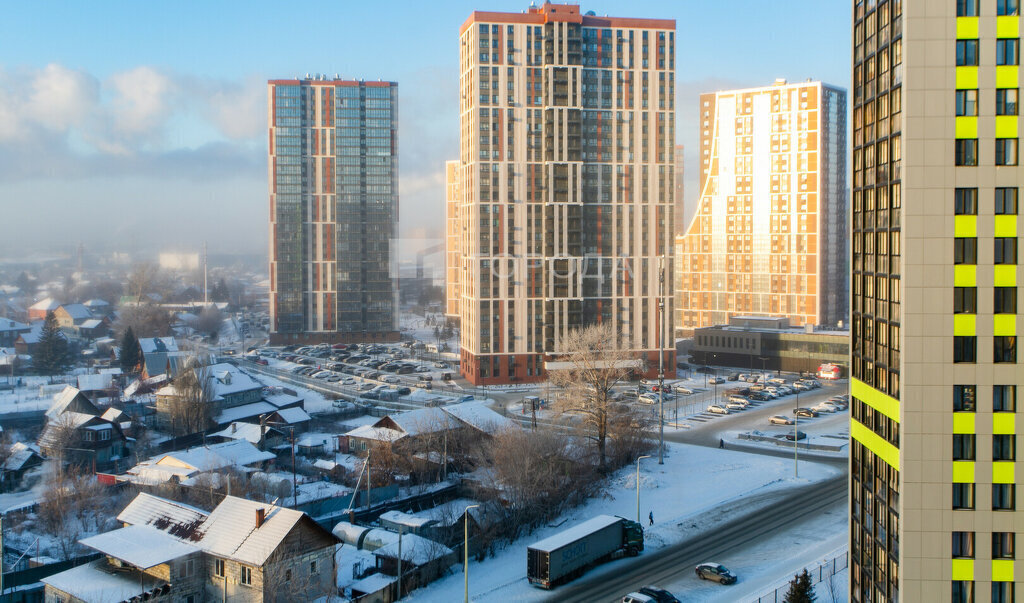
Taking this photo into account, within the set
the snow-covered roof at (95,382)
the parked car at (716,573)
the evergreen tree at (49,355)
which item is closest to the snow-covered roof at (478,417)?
the parked car at (716,573)

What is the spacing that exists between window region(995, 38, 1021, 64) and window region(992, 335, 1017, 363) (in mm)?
5234

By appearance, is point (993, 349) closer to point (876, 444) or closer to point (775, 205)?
point (876, 444)

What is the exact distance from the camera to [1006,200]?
16406mm

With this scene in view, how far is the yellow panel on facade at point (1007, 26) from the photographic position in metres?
16.3

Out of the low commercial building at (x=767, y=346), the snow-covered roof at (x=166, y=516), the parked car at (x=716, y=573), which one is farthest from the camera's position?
the low commercial building at (x=767, y=346)

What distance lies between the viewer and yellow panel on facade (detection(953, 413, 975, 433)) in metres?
16.7

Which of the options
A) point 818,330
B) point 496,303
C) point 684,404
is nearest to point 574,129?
point 496,303

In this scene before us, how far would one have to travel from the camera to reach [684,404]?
51.1m

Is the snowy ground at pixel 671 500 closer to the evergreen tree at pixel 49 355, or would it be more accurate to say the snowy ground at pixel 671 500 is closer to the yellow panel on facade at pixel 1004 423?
the yellow panel on facade at pixel 1004 423

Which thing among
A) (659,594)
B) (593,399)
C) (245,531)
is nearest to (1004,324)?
(659,594)

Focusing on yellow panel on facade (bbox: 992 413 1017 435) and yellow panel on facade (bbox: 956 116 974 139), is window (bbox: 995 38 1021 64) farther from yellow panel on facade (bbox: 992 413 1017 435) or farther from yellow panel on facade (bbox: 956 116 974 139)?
yellow panel on facade (bbox: 992 413 1017 435)

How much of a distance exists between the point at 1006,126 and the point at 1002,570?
334 inches

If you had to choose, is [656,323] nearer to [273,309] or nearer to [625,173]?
[625,173]

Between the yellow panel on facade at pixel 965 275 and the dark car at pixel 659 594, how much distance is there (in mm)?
10570
